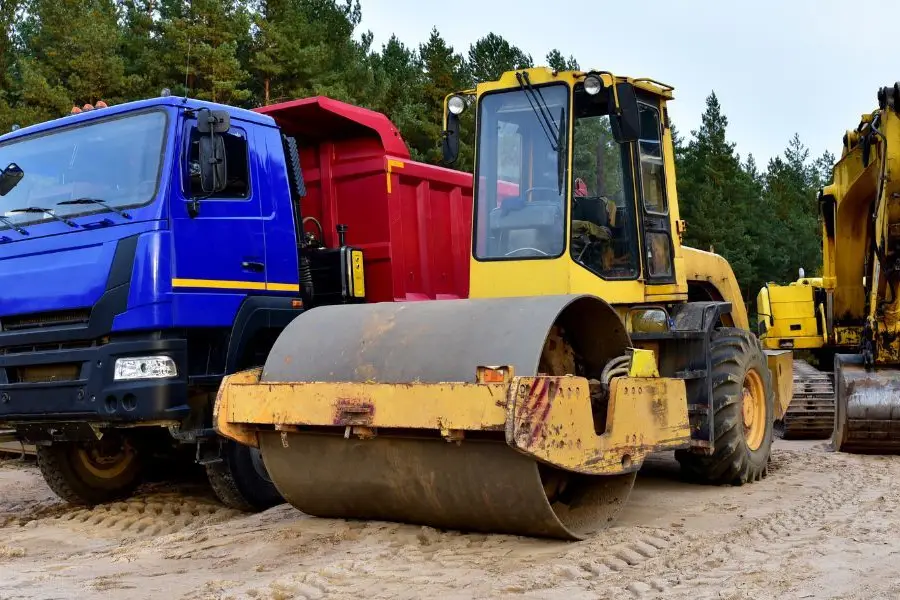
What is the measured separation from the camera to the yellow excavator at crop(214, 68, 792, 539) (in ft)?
16.6

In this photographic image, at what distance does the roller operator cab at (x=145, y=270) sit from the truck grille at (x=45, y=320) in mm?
12

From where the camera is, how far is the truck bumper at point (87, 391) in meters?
6.29

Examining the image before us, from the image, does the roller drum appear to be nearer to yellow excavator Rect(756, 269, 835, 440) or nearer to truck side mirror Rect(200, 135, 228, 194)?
truck side mirror Rect(200, 135, 228, 194)

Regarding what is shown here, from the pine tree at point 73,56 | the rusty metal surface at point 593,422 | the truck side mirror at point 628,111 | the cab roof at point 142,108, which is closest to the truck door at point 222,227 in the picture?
the cab roof at point 142,108

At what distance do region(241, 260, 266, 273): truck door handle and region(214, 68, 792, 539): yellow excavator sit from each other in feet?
3.99

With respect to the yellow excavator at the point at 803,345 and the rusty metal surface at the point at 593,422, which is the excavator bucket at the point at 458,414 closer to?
the rusty metal surface at the point at 593,422

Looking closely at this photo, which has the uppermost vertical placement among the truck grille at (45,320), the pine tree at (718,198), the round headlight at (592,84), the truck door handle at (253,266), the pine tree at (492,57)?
the pine tree at (492,57)

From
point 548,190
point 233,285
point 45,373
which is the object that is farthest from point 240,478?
point 548,190

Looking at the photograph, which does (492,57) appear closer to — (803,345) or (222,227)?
(803,345)

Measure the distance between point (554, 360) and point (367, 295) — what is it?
2.42m

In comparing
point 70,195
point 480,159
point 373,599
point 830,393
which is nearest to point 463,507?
point 373,599

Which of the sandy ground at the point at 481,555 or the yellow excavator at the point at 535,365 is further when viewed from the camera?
the yellow excavator at the point at 535,365

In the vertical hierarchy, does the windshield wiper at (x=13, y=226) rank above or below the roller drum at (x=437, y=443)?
above

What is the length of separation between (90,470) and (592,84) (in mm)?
4874
